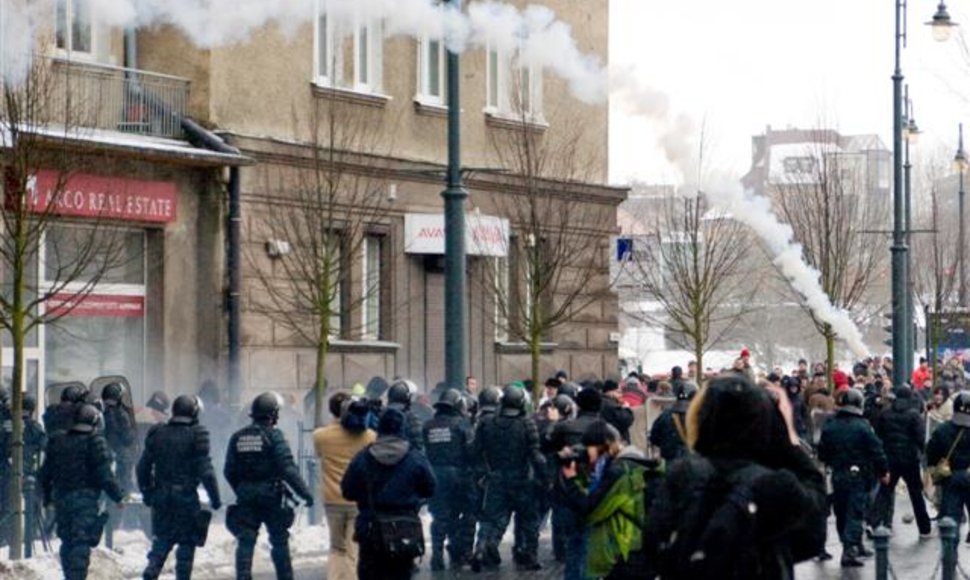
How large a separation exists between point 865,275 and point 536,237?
361 inches

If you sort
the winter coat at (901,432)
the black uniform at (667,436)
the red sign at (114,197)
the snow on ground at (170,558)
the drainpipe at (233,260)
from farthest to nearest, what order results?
the drainpipe at (233,260), the red sign at (114,197), the winter coat at (901,432), the black uniform at (667,436), the snow on ground at (170,558)

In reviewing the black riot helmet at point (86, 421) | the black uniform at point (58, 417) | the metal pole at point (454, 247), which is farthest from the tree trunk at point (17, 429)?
the metal pole at point (454, 247)

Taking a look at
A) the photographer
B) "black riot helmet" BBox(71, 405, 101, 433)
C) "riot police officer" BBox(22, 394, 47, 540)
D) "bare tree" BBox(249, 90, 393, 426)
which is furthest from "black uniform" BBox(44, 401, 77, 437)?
"bare tree" BBox(249, 90, 393, 426)

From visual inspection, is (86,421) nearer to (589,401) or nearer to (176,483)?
(176,483)

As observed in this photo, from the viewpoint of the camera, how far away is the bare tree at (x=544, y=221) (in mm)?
32281

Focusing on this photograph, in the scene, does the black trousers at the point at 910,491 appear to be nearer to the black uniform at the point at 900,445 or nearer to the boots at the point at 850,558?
the black uniform at the point at 900,445

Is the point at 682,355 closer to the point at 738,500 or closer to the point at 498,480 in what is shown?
the point at 498,480

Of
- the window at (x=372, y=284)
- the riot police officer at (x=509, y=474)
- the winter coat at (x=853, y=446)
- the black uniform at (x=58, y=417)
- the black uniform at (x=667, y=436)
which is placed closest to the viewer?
the black uniform at (x=58, y=417)

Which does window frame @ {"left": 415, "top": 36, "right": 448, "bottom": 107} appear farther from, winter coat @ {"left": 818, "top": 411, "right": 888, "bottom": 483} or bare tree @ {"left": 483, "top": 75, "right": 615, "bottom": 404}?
winter coat @ {"left": 818, "top": 411, "right": 888, "bottom": 483}

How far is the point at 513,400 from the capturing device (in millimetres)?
19281

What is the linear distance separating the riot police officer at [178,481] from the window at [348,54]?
50.0 feet

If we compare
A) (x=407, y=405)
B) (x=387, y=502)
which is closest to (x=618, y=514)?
(x=387, y=502)

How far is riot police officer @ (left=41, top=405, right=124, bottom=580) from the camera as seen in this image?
15.5 metres

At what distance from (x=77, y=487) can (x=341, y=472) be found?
198 centimetres
